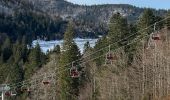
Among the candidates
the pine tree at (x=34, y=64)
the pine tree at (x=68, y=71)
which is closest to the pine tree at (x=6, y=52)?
the pine tree at (x=34, y=64)

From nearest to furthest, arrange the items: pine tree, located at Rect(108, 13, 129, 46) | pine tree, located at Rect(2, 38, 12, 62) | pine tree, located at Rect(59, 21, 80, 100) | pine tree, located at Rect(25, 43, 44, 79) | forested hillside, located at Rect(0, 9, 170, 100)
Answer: forested hillside, located at Rect(0, 9, 170, 100)
pine tree, located at Rect(108, 13, 129, 46)
pine tree, located at Rect(59, 21, 80, 100)
pine tree, located at Rect(25, 43, 44, 79)
pine tree, located at Rect(2, 38, 12, 62)

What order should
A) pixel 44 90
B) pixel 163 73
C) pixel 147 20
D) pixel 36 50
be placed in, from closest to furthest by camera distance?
pixel 163 73 < pixel 147 20 < pixel 44 90 < pixel 36 50

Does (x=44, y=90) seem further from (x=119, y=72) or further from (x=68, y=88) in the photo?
(x=119, y=72)

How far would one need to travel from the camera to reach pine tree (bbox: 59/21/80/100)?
7162 cm

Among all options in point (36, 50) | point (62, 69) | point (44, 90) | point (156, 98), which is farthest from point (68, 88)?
point (36, 50)

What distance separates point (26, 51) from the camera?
12612cm

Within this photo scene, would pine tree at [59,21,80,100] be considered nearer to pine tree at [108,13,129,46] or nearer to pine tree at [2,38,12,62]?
pine tree at [108,13,129,46]

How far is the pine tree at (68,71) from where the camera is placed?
71625 mm

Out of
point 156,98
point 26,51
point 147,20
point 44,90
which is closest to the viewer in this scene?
point 156,98

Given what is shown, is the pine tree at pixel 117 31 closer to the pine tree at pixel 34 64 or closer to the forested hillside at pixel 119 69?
the forested hillside at pixel 119 69

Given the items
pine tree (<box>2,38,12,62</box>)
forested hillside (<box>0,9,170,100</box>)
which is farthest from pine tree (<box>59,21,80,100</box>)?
pine tree (<box>2,38,12,62</box>)

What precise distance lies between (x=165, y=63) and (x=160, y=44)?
8.03ft

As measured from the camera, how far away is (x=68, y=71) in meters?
70.7

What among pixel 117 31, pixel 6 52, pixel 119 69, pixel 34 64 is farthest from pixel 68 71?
pixel 6 52
